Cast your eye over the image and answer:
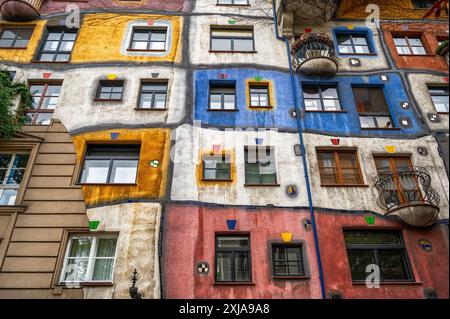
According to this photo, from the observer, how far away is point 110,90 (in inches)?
544

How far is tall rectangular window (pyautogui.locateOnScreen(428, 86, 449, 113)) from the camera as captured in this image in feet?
44.5

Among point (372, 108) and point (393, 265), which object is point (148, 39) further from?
point (393, 265)

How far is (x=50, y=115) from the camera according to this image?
42.6 feet

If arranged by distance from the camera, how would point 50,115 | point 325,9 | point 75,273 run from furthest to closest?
point 325,9 → point 50,115 → point 75,273

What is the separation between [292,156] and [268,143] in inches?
37.8

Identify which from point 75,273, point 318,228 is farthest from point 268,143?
point 75,273

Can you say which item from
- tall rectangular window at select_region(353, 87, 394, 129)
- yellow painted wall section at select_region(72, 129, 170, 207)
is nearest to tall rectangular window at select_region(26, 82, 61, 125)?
yellow painted wall section at select_region(72, 129, 170, 207)

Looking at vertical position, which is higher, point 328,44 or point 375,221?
point 328,44

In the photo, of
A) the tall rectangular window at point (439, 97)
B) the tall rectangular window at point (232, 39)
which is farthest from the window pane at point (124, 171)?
the tall rectangular window at point (439, 97)

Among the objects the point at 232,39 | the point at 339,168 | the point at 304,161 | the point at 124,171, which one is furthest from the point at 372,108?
the point at 124,171

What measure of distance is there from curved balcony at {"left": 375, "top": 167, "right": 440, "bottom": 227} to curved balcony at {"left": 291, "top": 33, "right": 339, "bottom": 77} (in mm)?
4788

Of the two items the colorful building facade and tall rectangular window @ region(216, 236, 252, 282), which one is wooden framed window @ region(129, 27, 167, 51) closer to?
the colorful building facade

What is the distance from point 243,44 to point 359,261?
10274 mm
